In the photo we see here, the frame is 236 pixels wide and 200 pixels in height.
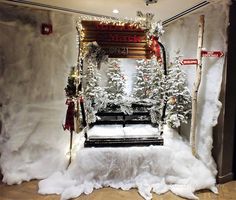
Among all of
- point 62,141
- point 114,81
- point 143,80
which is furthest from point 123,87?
point 62,141

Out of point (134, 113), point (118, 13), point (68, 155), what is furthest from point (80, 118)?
point (118, 13)

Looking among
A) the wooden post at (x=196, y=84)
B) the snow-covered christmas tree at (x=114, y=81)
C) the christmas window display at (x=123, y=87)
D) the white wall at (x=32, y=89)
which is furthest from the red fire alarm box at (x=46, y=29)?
the wooden post at (x=196, y=84)

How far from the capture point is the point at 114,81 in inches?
175

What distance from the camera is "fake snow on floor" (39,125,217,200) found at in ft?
11.0

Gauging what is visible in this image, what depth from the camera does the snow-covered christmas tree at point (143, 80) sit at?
15.1ft

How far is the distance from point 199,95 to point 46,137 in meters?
2.47

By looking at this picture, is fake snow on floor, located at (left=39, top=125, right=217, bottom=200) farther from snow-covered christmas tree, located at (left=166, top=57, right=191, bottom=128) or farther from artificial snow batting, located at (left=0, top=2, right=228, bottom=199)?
snow-covered christmas tree, located at (left=166, top=57, right=191, bottom=128)

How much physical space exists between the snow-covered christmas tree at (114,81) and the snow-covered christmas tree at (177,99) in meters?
0.86

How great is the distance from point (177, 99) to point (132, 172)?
135cm

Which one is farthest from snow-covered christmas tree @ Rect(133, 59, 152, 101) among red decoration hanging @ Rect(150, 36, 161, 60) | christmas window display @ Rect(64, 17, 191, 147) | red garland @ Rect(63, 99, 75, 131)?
red garland @ Rect(63, 99, 75, 131)

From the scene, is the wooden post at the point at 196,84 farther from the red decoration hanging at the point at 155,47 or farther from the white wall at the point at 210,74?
the red decoration hanging at the point at 155,47

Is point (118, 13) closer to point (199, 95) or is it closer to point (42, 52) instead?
point (42, 52)

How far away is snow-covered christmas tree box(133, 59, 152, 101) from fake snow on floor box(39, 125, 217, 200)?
4.16ft

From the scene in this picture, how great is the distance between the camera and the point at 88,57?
369 cm
